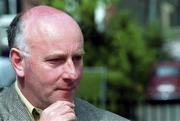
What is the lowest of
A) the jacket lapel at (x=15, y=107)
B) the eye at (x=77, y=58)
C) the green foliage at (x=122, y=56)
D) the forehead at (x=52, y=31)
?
the green foliage at (x=122, y=56)

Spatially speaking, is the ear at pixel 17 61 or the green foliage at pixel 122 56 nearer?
the ear at pixel 17 61

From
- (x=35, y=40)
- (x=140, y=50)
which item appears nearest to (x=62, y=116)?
(x=35, y=40)

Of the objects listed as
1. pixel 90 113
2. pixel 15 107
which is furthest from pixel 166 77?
pixel 15 107

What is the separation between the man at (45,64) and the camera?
2473 millimetres

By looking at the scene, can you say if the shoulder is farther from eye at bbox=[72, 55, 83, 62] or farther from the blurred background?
the blurred background

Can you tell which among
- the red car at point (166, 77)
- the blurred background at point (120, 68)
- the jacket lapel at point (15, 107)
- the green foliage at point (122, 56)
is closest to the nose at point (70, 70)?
the jacket lapel at point (15, 107)

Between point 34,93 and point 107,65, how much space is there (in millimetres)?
13483

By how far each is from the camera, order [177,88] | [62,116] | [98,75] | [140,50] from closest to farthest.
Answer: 1. [62,116]
2. [98,75]
3. [140,50]
4. [177,88]

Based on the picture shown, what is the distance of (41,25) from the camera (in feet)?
8.25

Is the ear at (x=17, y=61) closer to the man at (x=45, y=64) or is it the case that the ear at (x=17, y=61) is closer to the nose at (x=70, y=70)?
the man at (x=45, y=64)

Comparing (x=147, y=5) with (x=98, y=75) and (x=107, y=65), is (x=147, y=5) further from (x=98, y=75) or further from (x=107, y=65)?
(x=98, y=75)

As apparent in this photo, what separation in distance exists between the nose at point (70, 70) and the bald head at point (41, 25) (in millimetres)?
105

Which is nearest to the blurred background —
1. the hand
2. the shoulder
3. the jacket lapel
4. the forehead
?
the shoulder

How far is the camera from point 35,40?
2514 mm
